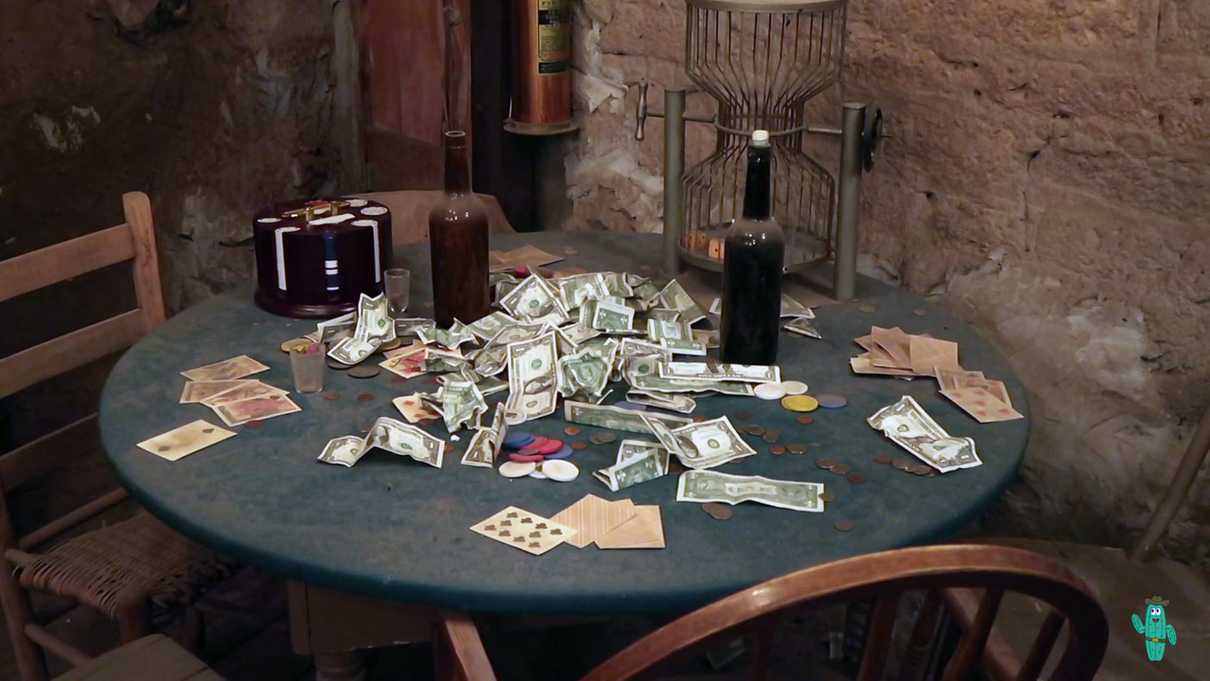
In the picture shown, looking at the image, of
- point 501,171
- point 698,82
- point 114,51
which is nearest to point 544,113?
point 501,171

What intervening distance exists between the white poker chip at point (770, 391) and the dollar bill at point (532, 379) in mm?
328

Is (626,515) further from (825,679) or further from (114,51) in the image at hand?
(114,51)

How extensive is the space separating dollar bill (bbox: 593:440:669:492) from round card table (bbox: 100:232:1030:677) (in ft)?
0.06

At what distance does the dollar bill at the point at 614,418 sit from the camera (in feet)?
5.62

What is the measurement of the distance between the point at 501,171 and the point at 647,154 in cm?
47

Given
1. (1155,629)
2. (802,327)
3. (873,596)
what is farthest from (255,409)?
(1155,629)

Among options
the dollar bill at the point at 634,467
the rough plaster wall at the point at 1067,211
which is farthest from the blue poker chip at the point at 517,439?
the rough plaster wall at the point at 1067,211

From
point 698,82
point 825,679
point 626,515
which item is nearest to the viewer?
point 626,515

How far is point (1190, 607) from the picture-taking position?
1.79m

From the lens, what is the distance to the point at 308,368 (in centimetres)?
181

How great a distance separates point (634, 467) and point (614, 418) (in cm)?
17

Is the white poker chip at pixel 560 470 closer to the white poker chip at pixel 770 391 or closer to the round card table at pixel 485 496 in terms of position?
the round card table at pixel 485 496

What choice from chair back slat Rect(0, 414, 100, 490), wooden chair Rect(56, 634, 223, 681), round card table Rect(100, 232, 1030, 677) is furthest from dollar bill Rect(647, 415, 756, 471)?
chair back slat Rect(0, 414, 100, 490)

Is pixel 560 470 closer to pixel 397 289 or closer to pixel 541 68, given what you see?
pixel 397 289
